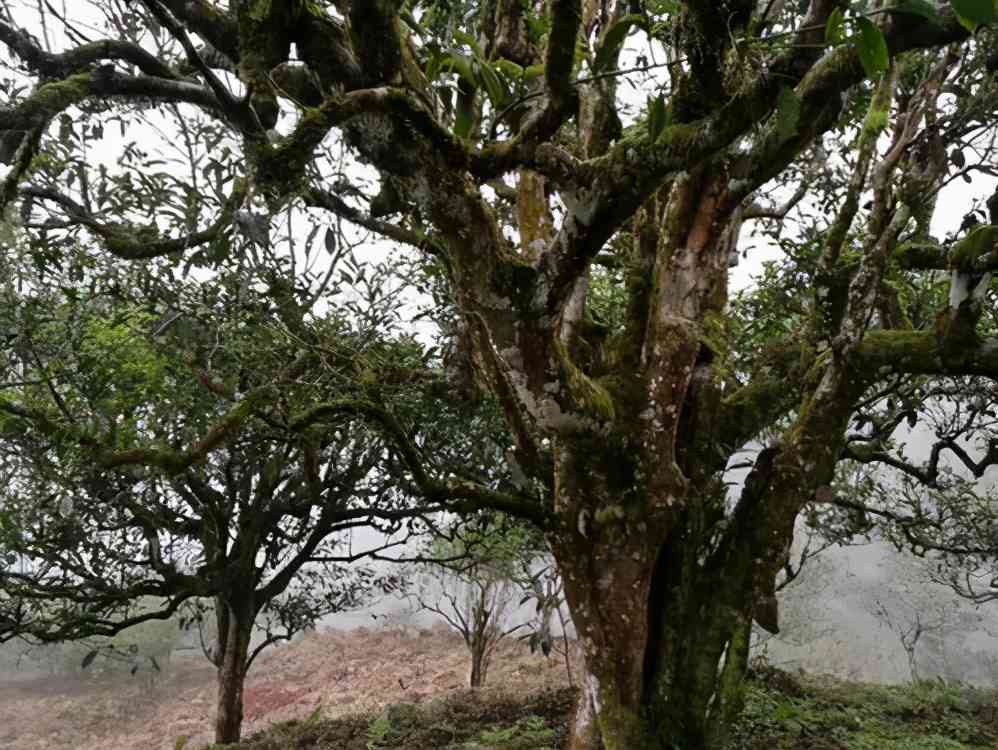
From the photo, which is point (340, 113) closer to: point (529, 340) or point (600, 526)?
point (529, 340)

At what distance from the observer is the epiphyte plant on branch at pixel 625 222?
7.80ft

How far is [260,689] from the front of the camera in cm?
2075

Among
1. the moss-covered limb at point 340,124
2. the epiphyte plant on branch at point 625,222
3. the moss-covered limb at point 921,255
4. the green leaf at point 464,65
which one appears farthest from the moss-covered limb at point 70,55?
the moss-covered limb at point 921,255

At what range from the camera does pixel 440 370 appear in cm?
558

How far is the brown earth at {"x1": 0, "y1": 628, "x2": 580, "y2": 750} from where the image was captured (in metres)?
17.2

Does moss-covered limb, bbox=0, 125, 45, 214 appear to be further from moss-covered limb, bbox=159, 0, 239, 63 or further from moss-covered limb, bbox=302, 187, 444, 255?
moss-covered limb, bbox=302, 187, 444, 255

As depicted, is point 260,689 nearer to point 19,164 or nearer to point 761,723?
point 761,723

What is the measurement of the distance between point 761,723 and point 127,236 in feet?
20.2

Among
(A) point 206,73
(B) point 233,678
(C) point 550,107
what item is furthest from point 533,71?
(B) point 233,678

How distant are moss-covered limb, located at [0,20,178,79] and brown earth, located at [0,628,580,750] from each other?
13431mm

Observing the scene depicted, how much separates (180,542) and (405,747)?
3615 millimetres

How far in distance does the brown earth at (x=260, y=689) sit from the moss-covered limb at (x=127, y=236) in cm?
1266

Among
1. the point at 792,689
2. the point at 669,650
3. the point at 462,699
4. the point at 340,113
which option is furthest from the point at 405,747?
the point at 340,113

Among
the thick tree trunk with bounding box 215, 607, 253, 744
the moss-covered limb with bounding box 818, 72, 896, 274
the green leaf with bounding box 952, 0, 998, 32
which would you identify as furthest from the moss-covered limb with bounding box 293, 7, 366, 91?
the thick tree trunk with bounding box 215, 607, 253, 744
